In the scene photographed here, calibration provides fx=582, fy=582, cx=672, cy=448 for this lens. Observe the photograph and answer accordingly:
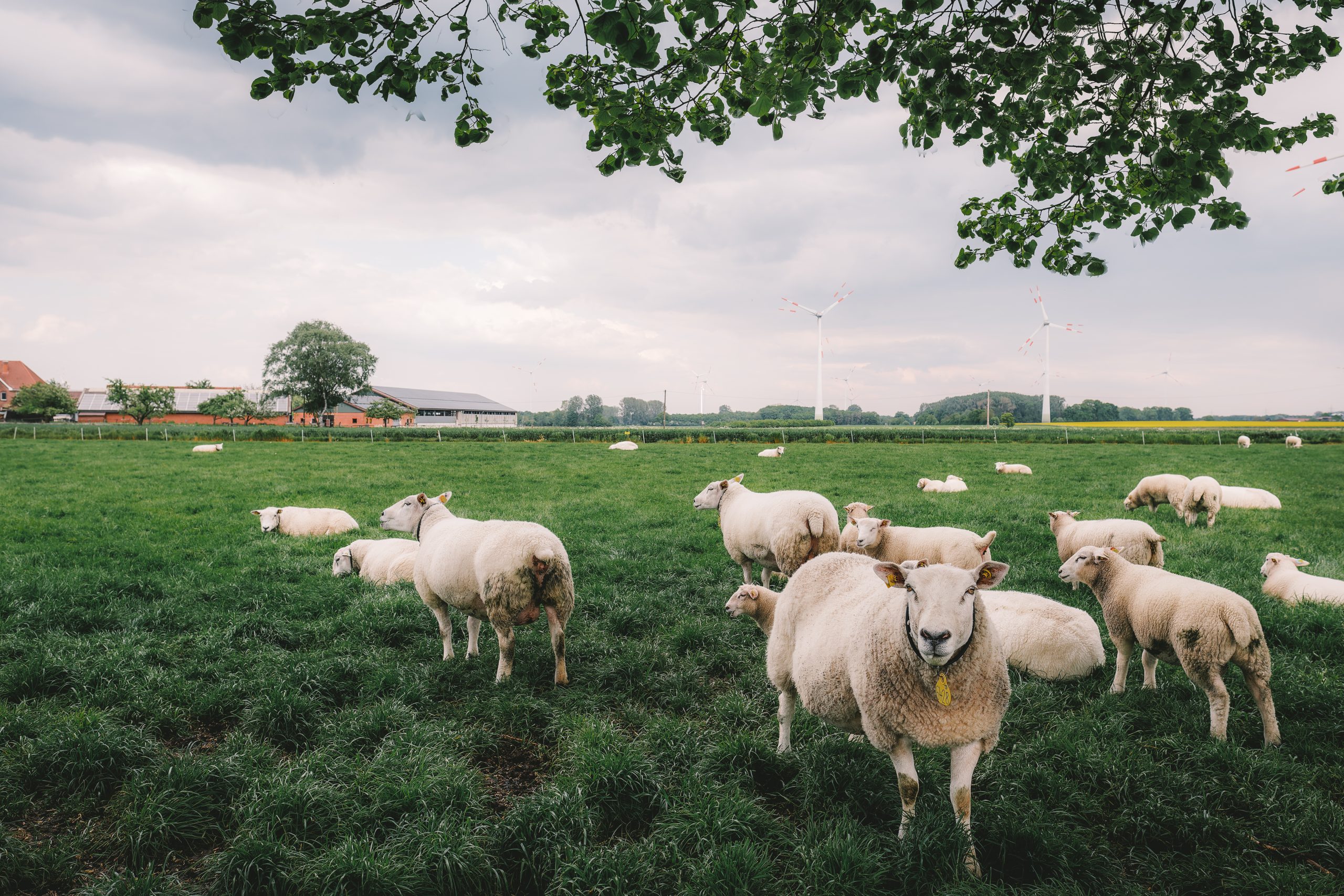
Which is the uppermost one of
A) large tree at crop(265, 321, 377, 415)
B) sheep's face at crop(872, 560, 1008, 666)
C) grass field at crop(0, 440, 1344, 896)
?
large tree at crop(265, 321, 377, 415)

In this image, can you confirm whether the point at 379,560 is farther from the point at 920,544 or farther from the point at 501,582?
the point at 920,544

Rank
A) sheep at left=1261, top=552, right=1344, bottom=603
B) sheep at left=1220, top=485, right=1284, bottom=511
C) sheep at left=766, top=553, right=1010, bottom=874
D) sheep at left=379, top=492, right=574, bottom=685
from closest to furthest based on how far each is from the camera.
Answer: sheep at left=766, top=553, right=1010, bottom=874 → sheep at left=379, top=492, right=574, bottom=685 → sheep at left=1261, top=552, right=1344, bottom=603 → sheep at left=1220, top=485, right=1284, bottom=511

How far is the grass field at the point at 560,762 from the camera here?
3238 mm

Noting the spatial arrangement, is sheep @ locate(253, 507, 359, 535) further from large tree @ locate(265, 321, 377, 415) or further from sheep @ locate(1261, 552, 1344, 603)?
large tree @ locate(265, 321, 377, 415)

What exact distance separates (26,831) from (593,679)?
3.75 metres

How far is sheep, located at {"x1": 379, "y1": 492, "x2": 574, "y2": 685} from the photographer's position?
5555 millimetres

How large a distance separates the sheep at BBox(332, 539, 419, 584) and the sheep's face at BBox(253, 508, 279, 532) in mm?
2960

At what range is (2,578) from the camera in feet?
25.3

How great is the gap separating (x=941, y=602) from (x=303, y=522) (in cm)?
1239

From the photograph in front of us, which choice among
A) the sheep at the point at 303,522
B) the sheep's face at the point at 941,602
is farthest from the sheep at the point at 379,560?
the sheep's face at the point at 941,602

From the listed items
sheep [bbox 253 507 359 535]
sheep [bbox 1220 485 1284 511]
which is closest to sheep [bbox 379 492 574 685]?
sheep [bbox 253 507 359 535]

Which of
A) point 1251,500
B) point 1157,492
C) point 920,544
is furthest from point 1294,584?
point 1251,500

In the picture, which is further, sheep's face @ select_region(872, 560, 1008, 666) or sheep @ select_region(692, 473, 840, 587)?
sheep @ select_region(692, 473, 840, 587)

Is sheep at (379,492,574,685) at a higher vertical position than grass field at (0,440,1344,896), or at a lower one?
higher
